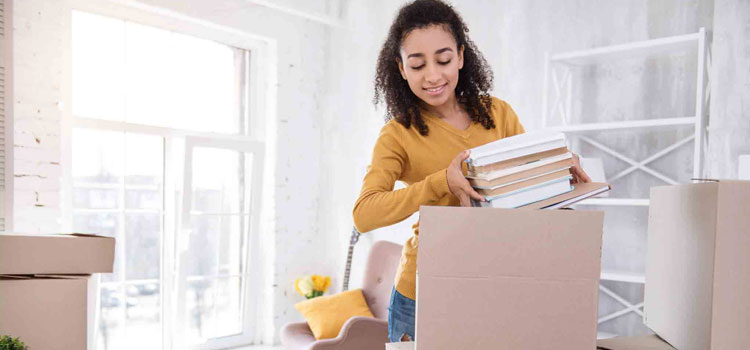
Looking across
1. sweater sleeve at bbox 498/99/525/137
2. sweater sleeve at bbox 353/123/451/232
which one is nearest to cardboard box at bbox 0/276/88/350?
sweater sleeve at bbox 353/123/451/232

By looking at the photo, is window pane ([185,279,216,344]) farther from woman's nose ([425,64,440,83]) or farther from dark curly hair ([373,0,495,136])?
woman's nose ([425,64,440,83])

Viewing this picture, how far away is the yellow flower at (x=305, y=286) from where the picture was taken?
420cm

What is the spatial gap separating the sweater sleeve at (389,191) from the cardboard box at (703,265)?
1.30 ft

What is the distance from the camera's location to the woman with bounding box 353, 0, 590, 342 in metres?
1.26

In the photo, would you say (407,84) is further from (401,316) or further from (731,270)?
(731,270)

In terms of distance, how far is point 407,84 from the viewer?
138cm

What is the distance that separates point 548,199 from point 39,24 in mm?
3027

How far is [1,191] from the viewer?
2.78 meters

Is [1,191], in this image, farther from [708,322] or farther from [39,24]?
[708,322]

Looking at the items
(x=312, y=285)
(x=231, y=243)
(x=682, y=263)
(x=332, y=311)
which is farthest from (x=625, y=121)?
(x=231, y=243)

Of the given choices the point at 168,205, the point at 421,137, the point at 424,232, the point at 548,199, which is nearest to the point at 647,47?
the point at 421,137

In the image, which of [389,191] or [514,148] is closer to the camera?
[514,148]

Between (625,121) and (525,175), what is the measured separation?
86.1 inches

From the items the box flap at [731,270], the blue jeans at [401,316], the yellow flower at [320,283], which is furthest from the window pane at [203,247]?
the box flap at [731,270]
